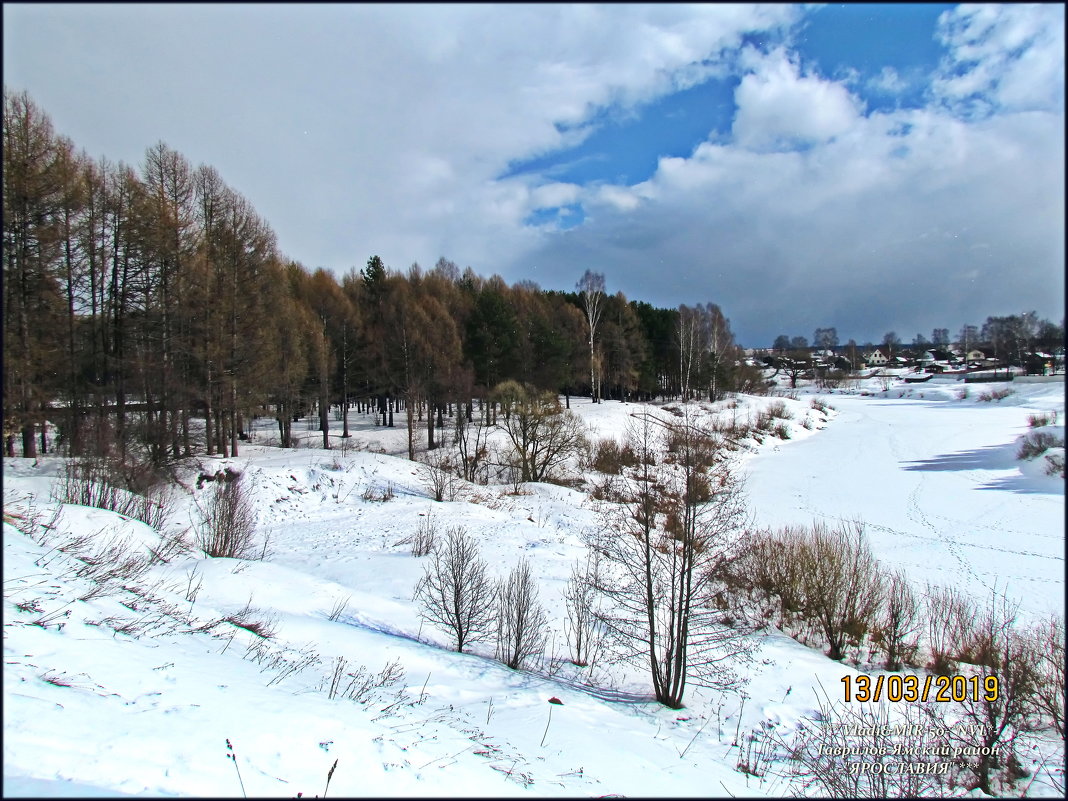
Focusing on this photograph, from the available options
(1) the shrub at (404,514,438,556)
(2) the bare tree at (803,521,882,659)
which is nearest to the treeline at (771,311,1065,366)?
(2) the bare tree at (803,521,882,659)

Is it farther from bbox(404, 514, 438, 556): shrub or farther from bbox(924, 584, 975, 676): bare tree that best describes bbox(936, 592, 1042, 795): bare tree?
bbox(404, 514, 438, 556): shrub

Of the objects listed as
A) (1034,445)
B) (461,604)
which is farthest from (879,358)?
(461,604)

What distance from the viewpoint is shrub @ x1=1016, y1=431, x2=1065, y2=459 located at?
1710 centimetres

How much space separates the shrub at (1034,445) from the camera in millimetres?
17095

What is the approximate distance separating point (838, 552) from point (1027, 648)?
395 cm

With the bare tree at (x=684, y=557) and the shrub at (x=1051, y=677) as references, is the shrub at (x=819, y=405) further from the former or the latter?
the bare tree at (x=684, y=557)

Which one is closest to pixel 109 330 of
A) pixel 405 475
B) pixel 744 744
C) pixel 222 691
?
pixel 405 475

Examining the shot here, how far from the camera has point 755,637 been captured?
11930 millimetres

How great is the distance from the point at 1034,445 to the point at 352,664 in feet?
79.7

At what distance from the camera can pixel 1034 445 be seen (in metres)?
19.1

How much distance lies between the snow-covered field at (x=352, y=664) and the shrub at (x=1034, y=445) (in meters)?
1.23

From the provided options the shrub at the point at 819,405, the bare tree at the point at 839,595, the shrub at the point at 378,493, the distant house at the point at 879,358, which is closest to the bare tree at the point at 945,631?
the bare tree at the point at 839,595

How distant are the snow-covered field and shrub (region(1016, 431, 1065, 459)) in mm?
1232

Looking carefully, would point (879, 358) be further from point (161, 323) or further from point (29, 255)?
point (29, 255)
